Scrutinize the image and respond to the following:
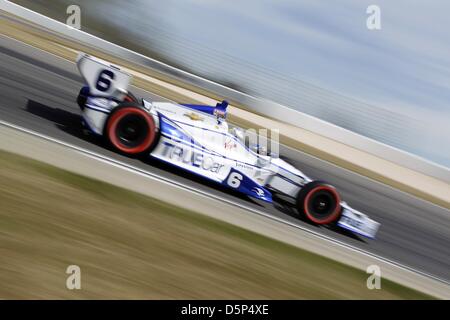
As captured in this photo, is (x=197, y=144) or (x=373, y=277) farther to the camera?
(x=197, y=144)

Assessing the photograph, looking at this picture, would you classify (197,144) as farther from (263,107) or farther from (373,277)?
(263,107)

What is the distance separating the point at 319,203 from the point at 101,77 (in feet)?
11.5

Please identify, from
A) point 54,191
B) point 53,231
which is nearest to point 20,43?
point 54,191

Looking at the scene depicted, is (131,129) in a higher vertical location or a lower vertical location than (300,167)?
lower

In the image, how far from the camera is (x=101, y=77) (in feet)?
25.2

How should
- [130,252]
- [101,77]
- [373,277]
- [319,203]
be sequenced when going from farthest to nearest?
[319,203] → [101,77] → [373,277] → [130,252]

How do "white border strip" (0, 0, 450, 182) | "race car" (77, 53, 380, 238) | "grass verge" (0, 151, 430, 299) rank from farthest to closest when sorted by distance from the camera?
1. "white border strip" (0, 0, 450, 182)
2. "race car" (77, 53, 380, 238)
3. "grass verge" (0, 151, 430, 299)

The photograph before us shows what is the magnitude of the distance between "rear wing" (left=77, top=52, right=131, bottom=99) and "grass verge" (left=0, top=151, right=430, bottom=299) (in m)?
1.59

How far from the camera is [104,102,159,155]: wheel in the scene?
7.45 meters

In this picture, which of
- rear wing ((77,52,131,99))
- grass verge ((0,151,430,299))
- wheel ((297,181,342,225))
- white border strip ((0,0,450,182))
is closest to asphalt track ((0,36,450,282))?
wheel ((297,181,342,225))

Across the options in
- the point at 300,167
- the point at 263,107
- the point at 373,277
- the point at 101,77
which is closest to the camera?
the point at 373,277

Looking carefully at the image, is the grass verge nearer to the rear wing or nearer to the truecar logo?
the truecar logo

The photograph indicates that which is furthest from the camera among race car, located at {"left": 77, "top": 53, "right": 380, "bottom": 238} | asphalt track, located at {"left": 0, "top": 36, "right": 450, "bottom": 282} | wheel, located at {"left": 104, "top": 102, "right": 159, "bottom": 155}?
asphalt track, located at {"left": 0, "top": 36, "right": 450, "bottom": 282}

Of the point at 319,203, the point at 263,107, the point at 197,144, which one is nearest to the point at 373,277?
the point at 319,203
